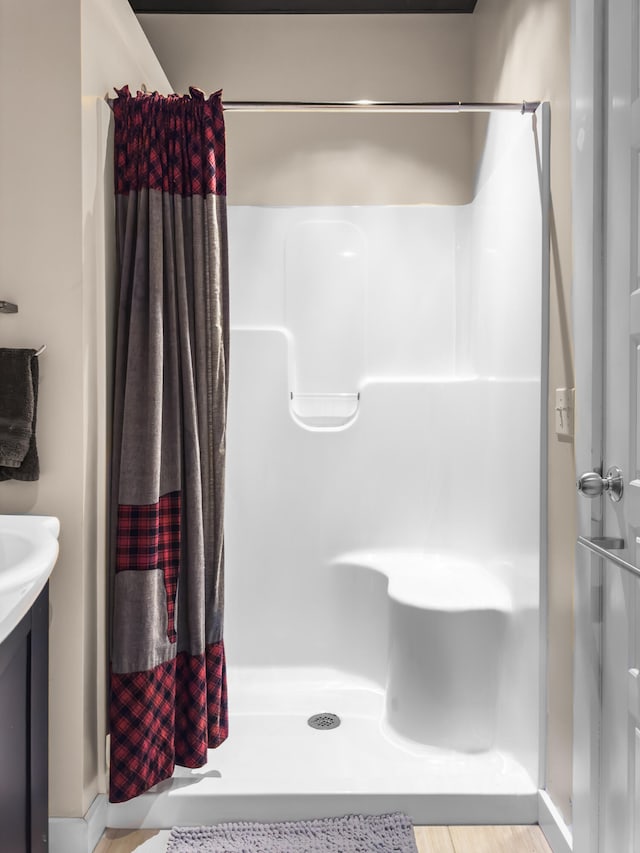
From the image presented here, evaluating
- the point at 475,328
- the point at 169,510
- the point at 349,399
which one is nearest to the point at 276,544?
the point at 349,399

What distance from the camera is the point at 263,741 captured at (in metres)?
2.11

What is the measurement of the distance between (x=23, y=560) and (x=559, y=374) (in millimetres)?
1299

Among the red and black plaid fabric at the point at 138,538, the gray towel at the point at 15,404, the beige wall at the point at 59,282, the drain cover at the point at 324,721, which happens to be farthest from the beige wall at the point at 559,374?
the gray towel at the point at 15,404

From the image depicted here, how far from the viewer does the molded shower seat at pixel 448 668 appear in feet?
6.71

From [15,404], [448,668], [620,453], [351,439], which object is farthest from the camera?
[351,439]

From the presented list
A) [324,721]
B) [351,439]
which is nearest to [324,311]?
[351,439]

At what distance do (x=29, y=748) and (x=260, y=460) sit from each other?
4.55ft

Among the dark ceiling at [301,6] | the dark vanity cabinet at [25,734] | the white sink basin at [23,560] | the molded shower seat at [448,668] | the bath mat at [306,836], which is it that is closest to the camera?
the white sink basin at [23,560]

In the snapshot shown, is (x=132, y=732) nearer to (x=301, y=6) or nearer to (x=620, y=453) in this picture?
(x=620, y=453)

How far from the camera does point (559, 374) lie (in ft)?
5.43

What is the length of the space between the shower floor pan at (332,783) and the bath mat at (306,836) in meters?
0.03

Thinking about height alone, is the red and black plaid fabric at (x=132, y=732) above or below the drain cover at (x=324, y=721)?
above

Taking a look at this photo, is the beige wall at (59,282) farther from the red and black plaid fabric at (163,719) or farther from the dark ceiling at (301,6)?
the dark ceiling at (301,6)

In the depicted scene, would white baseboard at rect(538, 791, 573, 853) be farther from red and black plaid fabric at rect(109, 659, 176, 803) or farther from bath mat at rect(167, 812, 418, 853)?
red and black plaid fabric at rect(109, 659, 176, 803)
